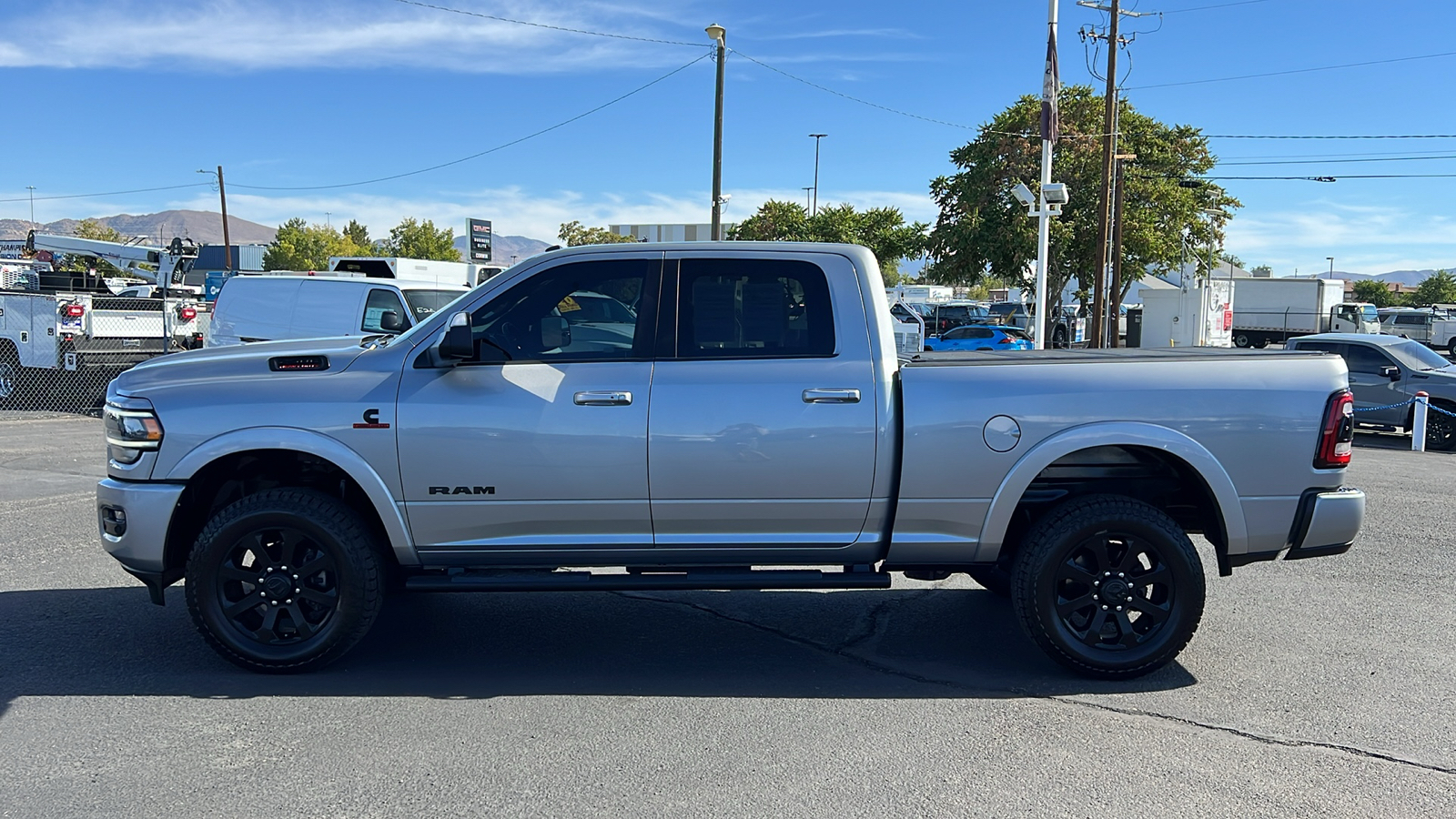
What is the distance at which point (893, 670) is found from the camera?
5.34m

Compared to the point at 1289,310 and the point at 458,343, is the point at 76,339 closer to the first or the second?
the point at 458,343

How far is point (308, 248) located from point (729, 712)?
102022mm

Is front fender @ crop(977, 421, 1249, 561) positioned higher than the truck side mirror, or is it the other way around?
the truck side mirror

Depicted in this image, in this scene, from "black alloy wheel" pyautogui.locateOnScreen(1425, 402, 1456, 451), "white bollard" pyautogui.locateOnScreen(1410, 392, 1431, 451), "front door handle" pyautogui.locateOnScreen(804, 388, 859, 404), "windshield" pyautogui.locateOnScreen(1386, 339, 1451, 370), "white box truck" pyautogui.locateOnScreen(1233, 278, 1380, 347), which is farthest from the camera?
"white box truck" pyautogui.locateOnScreen(1233, 278, 1380, 347)

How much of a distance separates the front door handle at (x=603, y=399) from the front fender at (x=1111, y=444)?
5.69 ft

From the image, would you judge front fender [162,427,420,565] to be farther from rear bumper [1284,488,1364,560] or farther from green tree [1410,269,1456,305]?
green tree [1410,269,1456,305]

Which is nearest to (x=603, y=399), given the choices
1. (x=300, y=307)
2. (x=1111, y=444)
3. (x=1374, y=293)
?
(x=1111, y=444)

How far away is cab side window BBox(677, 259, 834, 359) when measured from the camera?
16.8 feet

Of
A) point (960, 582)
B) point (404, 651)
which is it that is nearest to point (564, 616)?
point (404, 651)

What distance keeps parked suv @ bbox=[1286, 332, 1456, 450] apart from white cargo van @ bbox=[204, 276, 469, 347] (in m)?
12.1

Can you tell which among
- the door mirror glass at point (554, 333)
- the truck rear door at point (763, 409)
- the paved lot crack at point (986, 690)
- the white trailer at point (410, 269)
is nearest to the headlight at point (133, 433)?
the door mirror glass at point (554, 333)

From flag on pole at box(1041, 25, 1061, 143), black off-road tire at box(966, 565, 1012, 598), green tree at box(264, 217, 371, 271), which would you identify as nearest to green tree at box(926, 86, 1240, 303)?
flag on pole at box(1041, 25, 1061, 143)

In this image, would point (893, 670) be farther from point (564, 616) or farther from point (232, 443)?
point (232, 443)

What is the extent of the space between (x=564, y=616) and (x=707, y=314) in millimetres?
2113
